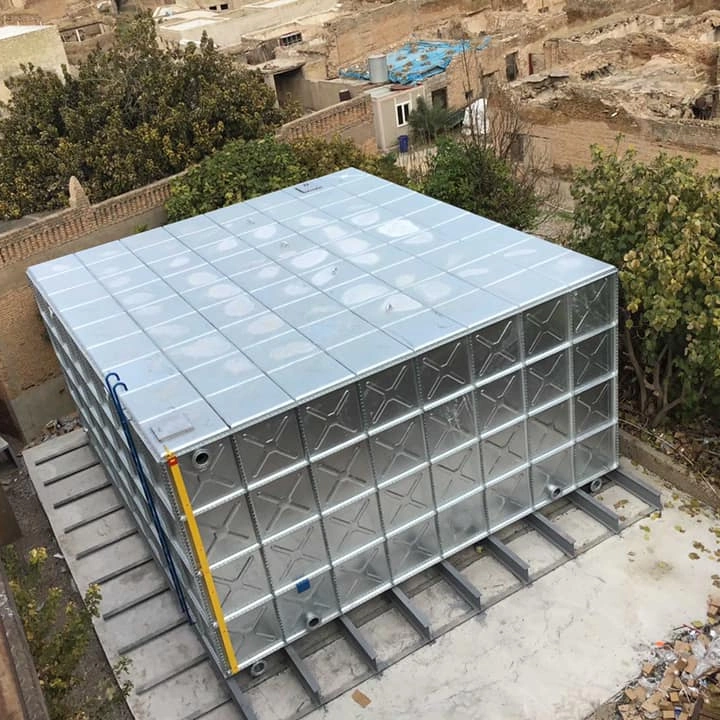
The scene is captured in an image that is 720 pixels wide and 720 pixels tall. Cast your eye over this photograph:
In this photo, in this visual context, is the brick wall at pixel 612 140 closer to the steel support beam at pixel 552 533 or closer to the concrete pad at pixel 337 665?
the steel support beam at pixel 552 533

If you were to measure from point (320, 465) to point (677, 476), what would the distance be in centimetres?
613

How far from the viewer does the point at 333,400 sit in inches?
364

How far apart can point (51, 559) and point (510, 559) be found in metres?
7.40

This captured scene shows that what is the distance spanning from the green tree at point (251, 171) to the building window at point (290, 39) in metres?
19.8

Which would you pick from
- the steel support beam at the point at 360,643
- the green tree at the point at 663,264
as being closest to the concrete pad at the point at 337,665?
the steel support beam at the point at 360,643

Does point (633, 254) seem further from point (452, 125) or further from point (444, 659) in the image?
point (452, 125)

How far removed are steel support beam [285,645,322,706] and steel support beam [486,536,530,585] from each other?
3051mm

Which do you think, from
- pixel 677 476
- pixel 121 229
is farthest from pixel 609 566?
pixel 121 229

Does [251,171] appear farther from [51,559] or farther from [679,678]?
[679,678]

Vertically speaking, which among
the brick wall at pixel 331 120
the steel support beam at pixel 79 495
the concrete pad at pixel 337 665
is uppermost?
the brick wall at pixel 331 120

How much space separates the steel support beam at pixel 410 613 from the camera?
10.5 metres

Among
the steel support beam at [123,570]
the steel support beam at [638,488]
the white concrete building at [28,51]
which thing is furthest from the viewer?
the white concrete building at [28,51]

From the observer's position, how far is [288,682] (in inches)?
409

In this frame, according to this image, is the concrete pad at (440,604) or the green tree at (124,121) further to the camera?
the green tree at (124,121)
